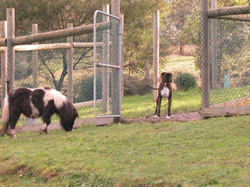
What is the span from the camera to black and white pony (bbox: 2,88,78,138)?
1146 cm

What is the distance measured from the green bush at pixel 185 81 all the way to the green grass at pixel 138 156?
38.0 feet

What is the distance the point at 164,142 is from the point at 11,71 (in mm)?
5294

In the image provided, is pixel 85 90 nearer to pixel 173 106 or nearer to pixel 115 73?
pixel 173 106

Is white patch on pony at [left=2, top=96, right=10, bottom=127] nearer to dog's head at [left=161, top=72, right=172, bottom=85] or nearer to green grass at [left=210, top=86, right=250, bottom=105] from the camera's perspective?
dog's head at [left=161, top=72, right=172, bottom=85]

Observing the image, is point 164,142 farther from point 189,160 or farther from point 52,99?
point 52,99

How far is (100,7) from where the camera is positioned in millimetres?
24375

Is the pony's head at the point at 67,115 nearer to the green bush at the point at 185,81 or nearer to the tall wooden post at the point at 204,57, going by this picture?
the tall wooden post at the point at 204,57

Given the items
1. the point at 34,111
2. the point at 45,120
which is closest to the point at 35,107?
the point at 34,111

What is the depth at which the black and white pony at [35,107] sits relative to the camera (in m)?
11.5

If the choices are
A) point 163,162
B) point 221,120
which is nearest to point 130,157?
point 163,162

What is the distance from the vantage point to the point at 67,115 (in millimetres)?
11773

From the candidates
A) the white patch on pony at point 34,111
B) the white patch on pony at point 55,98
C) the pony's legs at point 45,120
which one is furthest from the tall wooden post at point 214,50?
the white patch on pony at point 34,111

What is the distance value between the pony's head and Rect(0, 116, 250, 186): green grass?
78 centimetres

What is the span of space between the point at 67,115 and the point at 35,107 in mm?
745
